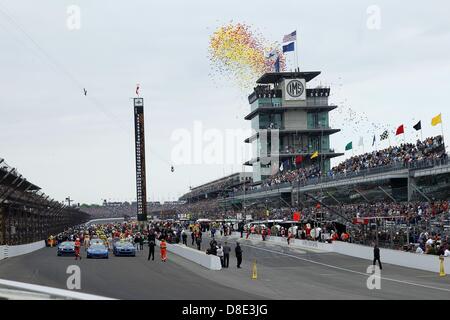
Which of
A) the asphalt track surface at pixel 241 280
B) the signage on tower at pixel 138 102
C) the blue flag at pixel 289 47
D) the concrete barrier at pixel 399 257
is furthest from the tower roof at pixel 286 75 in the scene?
the asphalt track surface at pixel 241 280

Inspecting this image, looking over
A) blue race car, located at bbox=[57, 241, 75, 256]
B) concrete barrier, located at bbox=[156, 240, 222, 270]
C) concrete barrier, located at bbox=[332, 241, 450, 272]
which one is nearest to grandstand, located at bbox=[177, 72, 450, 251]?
concrete barrier, located at bbox=[332, 241, 450, 272]

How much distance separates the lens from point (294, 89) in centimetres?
11725

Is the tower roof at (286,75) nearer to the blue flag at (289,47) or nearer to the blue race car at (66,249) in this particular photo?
the blue flag at (289,47)

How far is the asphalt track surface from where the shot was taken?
19.1m

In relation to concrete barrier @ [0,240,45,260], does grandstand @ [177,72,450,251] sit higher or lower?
higher

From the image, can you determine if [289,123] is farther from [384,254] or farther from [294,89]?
[384,254]

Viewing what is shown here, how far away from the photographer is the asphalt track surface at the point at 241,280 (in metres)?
19.1

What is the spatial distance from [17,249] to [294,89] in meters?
84.3

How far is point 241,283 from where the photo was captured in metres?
23.2

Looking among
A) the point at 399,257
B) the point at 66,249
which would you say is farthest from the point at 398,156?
the point at 66,249

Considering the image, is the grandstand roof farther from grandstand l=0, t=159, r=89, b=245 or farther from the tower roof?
the tower roof

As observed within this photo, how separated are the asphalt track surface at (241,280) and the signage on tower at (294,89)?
83.6m

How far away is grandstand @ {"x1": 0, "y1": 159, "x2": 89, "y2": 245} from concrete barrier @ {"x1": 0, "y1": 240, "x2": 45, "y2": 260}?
444 mm
